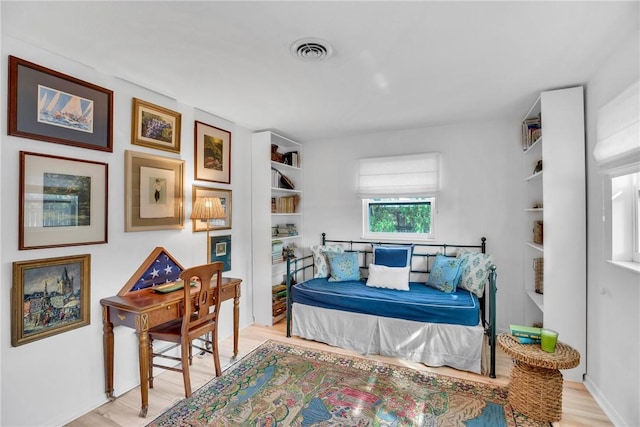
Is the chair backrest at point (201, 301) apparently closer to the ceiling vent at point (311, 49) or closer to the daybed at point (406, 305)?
the daybed at point (406, 305)

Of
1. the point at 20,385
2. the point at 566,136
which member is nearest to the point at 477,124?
the point at 566,136

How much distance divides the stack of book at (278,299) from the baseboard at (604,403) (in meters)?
3.00

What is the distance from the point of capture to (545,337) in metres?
2.07

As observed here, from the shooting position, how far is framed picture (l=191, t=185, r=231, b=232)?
3.03 meters

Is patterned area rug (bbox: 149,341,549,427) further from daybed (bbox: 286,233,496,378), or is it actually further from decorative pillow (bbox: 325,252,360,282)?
decorative pillow (bbox: 325,252,360,282)

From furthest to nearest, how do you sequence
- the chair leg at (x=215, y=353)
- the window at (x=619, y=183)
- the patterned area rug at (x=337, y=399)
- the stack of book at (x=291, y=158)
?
the stack of book at (x=291, y=158)
the chair leg at (x=215, y=353)
the patterned area rug at (x=337, y=399)
the window at (x=619, y=183)

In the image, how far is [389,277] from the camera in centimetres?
327

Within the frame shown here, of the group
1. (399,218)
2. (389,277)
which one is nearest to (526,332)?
(389,277)

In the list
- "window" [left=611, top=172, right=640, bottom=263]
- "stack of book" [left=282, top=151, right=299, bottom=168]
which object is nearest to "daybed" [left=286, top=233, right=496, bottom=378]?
"window" [left=611, top=172, right=640, bottom=263]

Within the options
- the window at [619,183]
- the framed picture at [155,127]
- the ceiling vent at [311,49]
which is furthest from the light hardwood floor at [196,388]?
the ceiling vent at [311,49]

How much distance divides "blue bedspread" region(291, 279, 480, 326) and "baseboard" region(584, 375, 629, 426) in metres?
0.84

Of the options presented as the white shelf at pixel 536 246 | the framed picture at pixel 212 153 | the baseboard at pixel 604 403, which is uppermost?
the framed picture at pixel 212 153

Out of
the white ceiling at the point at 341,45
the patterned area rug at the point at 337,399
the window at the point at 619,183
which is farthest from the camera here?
the patterned area rug at the point at 337,399

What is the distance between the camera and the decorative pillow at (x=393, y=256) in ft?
11.3
